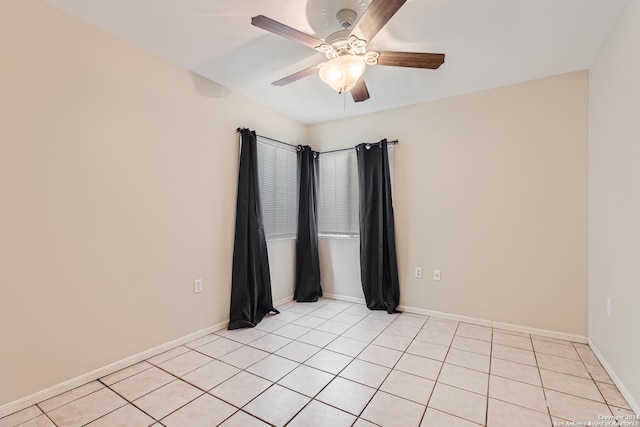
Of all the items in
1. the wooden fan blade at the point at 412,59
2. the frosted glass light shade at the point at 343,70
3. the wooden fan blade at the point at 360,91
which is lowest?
the frosted glass light shade at the point at 343,70

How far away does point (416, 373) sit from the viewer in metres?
2.13

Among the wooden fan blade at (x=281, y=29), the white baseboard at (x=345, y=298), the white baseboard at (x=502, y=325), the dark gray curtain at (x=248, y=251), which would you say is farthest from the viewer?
the white baseboard at (x=345, y=298)

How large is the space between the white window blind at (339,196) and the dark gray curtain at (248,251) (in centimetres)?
107

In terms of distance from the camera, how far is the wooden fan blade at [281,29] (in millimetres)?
1592

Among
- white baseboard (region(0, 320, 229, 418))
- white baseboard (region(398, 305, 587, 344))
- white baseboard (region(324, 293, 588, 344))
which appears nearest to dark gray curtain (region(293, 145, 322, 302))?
white baseboard (region(324, 293, 588, 344))

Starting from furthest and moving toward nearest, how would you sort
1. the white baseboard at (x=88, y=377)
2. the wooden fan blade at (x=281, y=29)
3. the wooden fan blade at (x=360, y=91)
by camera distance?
the wooden fan blade at (x=360, y=91)
the white baseboard at (x=88, y=377)
the wooden fan blade at (x=281, y=29)

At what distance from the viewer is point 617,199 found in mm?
1984

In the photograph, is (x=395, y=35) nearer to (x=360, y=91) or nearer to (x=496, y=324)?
(x=360, y=91)

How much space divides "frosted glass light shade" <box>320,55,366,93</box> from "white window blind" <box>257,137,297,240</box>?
65.1 inches

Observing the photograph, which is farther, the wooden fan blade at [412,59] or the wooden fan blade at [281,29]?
the wooden fan blade at [412,59]

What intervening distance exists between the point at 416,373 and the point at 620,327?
4.35 feet

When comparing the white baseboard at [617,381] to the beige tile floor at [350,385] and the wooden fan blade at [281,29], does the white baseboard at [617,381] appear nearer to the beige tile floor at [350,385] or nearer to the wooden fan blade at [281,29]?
the beige tile floor at [350,385]

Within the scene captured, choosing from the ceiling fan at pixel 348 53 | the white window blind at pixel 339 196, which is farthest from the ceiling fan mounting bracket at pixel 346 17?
the white window blind at pixel 339 196

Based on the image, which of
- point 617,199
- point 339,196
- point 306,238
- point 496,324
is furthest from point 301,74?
point 496,324
